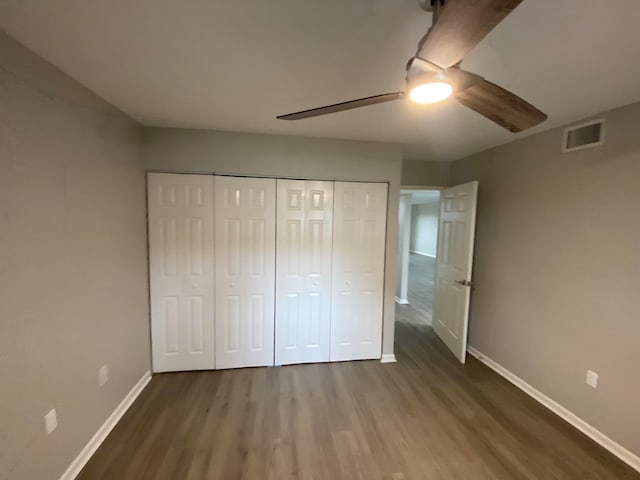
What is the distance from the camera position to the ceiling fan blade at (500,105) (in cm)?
114

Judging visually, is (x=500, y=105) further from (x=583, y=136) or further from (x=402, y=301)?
(x=402, y=301)

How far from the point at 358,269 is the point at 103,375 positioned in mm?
2247

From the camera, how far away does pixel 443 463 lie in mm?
1799

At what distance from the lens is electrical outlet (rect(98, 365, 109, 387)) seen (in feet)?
6.34

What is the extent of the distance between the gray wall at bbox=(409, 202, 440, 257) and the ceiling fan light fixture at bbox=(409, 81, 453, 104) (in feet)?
31.5

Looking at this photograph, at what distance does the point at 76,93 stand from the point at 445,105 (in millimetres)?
2328

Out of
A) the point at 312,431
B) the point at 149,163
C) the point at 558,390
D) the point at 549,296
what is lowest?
the point at 312,431

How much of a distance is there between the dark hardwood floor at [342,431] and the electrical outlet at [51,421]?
1.34 ft

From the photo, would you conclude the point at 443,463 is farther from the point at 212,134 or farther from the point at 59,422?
the point at 212,134

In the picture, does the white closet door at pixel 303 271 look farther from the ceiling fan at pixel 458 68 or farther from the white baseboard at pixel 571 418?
the white baseboard at pixel 571 418

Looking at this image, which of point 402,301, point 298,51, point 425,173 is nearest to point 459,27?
point 298,51

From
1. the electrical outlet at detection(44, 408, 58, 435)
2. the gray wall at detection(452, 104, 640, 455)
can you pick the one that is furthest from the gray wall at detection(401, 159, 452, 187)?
the electrical outlet at detection(44, 408, 58, 435)

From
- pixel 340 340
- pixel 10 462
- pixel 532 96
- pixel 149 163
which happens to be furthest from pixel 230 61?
pixel 340 340

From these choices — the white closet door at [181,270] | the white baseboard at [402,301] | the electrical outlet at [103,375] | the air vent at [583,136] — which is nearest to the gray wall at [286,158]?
the white closet door at [181,270]
